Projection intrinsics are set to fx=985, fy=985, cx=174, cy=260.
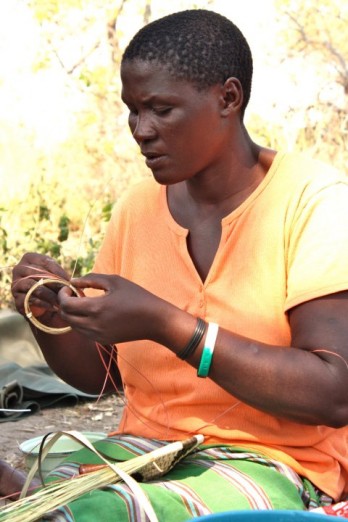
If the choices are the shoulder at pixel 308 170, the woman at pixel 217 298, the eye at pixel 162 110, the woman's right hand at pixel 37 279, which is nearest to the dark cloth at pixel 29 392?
the woman at pixel 217 298

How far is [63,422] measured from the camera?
451 centimetres

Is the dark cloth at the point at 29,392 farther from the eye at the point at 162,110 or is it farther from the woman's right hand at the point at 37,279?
the eye at the point at 162,110

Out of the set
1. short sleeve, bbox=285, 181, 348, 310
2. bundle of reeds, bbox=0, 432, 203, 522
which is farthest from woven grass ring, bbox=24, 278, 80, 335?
short sleeve, bbox=285, 181, 348, 310

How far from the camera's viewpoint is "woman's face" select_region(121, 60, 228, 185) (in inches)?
89.1

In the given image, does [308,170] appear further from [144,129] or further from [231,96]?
[144,129]

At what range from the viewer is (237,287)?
2.32 m

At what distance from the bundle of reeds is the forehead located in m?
0.79

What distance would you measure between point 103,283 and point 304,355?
1.48 feet

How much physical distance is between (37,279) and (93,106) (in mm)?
7490

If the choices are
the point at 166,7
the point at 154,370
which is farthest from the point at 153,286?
the point at 166,7

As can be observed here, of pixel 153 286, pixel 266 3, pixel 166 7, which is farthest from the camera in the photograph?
pixel 266 3

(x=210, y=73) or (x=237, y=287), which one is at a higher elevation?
(x=210, y=73)

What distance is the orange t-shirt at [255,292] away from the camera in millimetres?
2229

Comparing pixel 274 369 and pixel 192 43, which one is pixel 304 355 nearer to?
pixel 274 369
